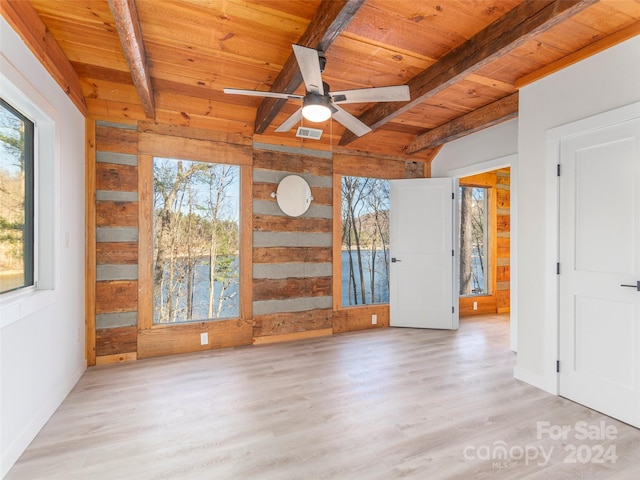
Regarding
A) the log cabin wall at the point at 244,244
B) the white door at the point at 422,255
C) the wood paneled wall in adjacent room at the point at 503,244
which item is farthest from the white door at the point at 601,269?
the wood paneled wall in adjacent room at the point at 503,244

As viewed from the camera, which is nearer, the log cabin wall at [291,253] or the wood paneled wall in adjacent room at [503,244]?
the log cabin wall at [291,253]

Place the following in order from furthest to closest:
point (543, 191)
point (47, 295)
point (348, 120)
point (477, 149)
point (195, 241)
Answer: point (477, 149), point (195, 241), point (543, 191), point (348, 120), point (47, 295)

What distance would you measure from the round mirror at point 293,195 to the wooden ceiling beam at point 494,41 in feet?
4.86

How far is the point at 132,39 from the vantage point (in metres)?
1.97

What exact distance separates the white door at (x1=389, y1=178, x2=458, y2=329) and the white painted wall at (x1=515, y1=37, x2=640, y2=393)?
5.02 ft

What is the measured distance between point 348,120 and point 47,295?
2.54m

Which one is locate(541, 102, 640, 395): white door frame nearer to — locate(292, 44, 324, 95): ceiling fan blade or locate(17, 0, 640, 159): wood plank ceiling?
locate(17, 0, 640, 159): wood plank ceiling

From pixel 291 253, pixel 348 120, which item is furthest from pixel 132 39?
pixel 291 253

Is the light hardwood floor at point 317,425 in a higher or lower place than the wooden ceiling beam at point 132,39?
lower

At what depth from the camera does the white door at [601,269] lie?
2.15 metres

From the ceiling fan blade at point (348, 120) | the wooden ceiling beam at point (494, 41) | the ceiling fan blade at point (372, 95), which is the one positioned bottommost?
the ceiling fan blade at point (348, 120)

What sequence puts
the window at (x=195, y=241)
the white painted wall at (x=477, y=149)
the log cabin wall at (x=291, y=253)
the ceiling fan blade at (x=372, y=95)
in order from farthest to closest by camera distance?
the log cabin wall at (x=291, y=253) < the white painted wall at (x=477, y=149) < the window at (x=195, y=241) < the ceiling fan blade at (x=372, y=95)

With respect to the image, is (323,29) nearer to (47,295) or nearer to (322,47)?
(322,47)

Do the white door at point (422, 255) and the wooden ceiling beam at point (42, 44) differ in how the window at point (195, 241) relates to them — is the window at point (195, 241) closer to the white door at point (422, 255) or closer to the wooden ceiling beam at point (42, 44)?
the wooden ceiling beam at point (42, 44)
